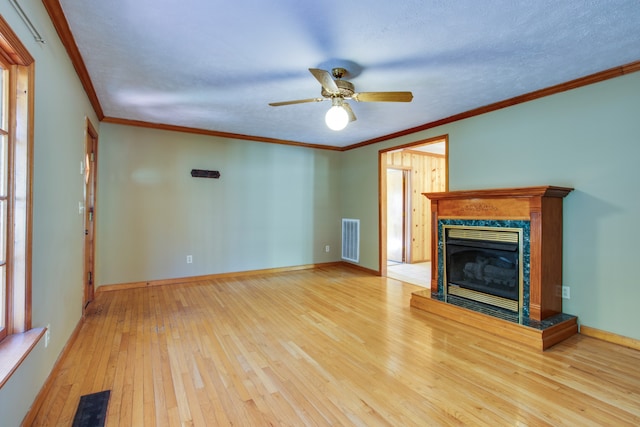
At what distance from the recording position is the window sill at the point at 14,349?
4.24 feet

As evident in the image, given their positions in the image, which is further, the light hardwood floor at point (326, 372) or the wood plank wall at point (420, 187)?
the wood plank wall at point (420, 187)

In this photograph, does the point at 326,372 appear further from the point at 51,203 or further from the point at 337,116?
the point at 51,203

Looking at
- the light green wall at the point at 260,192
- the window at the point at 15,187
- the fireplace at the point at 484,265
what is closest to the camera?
the window at the point at 15,187

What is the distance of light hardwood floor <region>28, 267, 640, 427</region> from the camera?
1718mm

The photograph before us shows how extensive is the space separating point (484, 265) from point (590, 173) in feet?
4.15

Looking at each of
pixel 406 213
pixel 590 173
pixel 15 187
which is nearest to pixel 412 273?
pixel 406 213

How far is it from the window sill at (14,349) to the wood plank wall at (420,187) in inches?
237

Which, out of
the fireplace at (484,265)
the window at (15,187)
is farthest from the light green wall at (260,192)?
the fireplace at (484,265)

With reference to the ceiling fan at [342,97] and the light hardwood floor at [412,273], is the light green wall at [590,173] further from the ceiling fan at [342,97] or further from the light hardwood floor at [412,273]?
the light hardwood floor at [412,273]

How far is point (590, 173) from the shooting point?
280 centimetres

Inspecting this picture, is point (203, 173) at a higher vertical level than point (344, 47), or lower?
lower

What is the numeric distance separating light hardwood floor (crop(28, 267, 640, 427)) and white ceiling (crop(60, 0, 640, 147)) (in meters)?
2.34

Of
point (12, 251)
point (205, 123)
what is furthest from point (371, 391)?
point (205, 123)

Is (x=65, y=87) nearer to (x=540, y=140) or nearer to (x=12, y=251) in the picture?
(x=12, y=251)
